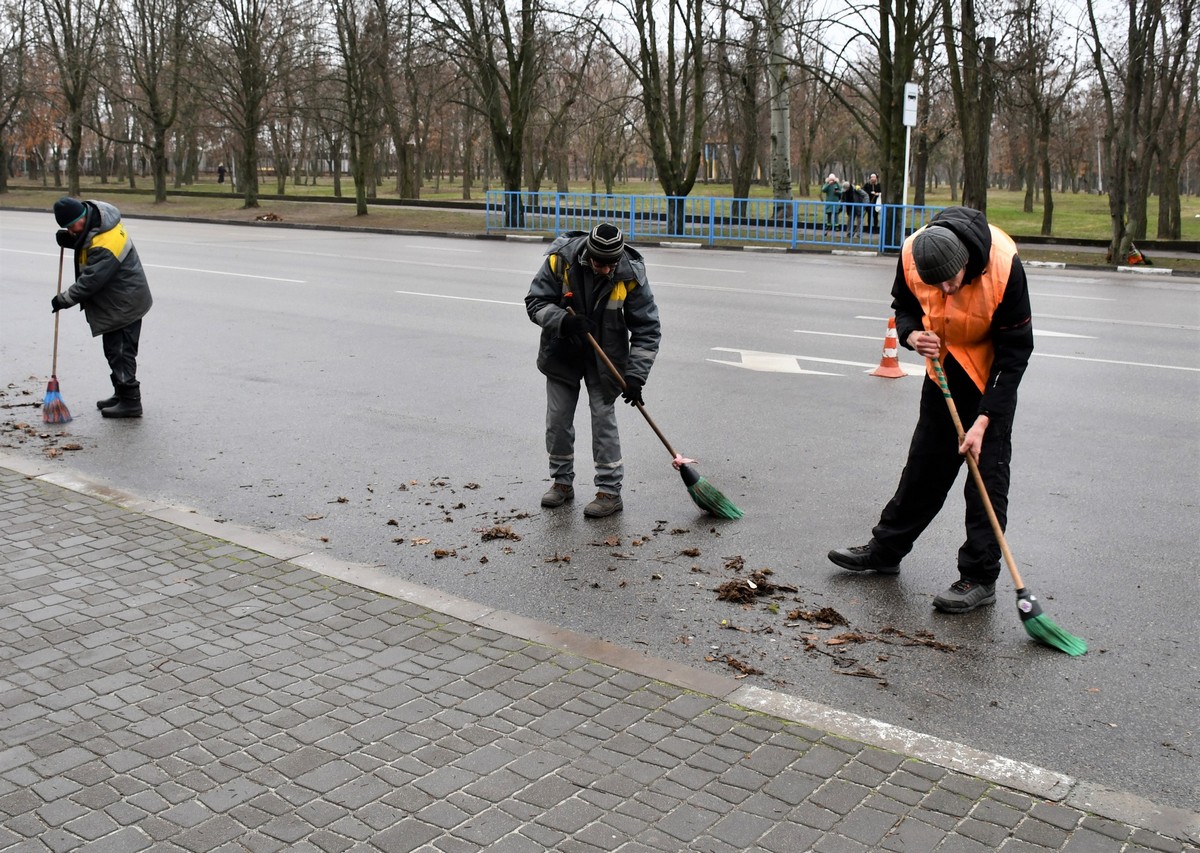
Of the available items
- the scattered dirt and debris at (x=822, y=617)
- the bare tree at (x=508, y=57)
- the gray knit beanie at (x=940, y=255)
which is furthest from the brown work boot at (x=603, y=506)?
the bare tree at (x=508, y=57)

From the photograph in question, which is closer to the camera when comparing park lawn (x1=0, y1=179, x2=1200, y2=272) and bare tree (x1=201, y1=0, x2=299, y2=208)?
park lawn (x1=0, y1=179, x2=1200, y2=272)

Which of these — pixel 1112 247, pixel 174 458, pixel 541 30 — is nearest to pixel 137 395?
pixel 174 458

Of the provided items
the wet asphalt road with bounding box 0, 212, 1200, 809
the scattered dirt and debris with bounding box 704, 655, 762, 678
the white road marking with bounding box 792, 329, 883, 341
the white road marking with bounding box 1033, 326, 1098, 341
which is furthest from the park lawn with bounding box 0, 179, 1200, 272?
the scattered dirt and debris with bounding box 704, 655, 762, 678

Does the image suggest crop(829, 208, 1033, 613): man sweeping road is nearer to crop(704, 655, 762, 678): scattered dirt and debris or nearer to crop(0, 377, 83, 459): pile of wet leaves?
crop(704, 655, 762, 678): scattered dirt and debris

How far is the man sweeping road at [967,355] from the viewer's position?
197 inches

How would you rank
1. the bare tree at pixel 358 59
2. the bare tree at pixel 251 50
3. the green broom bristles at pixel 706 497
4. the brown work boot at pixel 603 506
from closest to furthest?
the green broom bristles at pixel 706 497
the brown work boot at pixel 603 506
the bare tree at pixel 358 59
the bare tree at pixel 251 50

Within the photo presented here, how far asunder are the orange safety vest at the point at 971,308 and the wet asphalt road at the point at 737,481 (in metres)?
1.12

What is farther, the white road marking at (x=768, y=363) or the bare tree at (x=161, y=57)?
the bare tree at (x=161, y=57)

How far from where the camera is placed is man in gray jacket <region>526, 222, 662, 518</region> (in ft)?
21.6

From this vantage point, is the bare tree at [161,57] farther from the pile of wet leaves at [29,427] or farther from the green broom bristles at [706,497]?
the green broom bristles at [706,497]

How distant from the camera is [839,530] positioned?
251 inches

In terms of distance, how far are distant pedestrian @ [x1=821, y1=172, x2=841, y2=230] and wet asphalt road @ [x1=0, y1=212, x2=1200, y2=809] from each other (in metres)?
12.4

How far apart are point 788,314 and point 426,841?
12.1 meters

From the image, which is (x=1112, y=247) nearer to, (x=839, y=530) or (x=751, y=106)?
(x=751, y=106)
